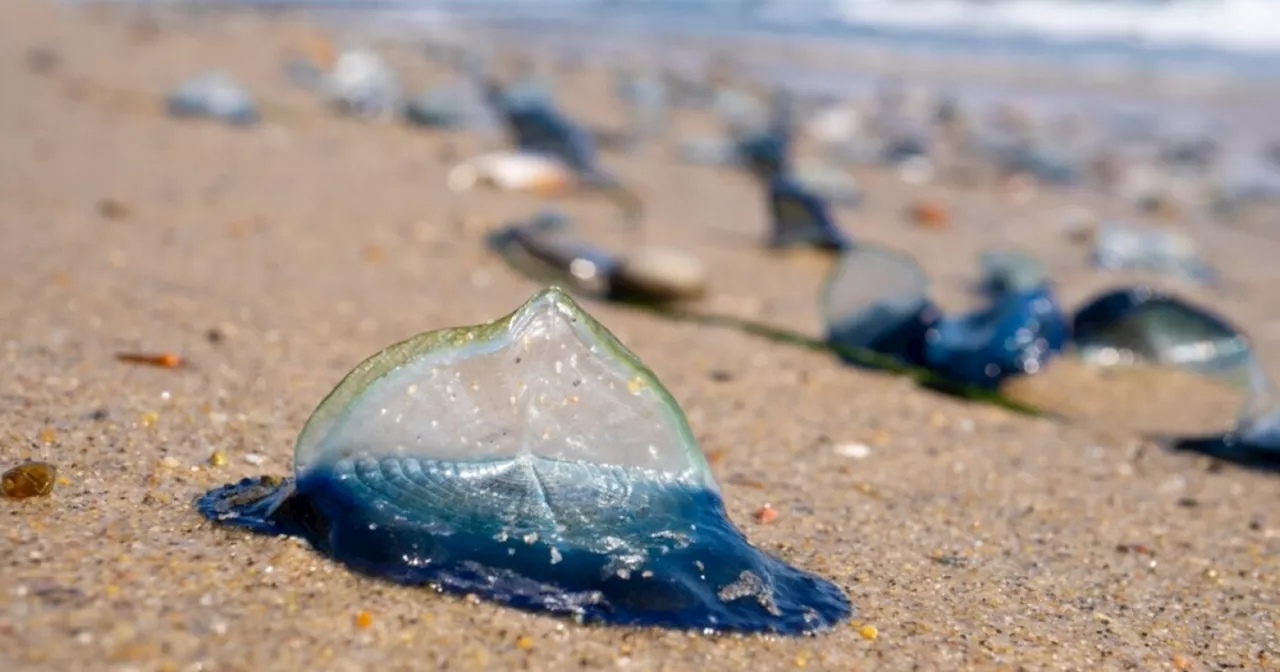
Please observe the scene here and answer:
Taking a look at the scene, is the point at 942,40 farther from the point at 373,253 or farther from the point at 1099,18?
the point at 373,253

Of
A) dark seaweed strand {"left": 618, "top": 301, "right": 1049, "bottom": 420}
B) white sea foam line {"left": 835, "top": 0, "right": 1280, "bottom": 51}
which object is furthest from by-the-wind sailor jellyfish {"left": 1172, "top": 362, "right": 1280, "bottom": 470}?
white sea foam line {"left": 835, "top": 0, "right": 1280, "bottom": 51}

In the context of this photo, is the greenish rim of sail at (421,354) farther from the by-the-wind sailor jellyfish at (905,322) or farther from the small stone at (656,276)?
the small stone at (656,276)

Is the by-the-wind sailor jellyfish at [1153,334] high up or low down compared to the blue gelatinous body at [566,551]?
down

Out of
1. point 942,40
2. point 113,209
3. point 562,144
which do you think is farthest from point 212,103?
point 942,40

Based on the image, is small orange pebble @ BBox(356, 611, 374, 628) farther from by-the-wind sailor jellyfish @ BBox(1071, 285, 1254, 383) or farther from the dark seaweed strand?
by-the-wind sailor jellyfish @ BBox(1071, 285, 1254, 383)

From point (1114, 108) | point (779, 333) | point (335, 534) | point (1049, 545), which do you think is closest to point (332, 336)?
point (779, 333)

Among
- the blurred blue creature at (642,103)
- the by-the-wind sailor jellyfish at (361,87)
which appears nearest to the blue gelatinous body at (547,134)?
the by-the-wind sailor jellyfish at (361,87)
